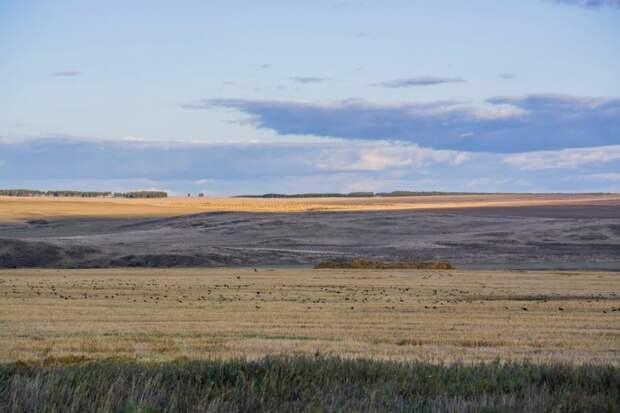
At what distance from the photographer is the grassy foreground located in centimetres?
973

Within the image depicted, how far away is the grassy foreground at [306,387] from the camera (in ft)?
31.9

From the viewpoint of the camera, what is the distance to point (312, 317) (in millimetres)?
26250

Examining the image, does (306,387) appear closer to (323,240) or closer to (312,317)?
(312,317)

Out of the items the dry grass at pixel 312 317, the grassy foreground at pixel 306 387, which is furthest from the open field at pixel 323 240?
the grassy foreground at pixel 306 387

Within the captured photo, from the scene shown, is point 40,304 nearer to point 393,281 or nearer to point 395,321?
point 395,321

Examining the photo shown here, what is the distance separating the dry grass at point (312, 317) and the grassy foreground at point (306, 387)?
3.89 meters

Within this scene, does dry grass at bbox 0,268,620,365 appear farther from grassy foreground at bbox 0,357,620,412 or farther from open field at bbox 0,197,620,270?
open field at bbox 0,197,620,270

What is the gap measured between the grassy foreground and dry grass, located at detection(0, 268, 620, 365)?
389 cm

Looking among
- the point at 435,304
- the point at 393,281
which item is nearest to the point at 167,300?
the point at 435,304

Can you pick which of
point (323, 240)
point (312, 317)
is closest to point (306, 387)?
point (312, 317)

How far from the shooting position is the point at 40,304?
98.0ft

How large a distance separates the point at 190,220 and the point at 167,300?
7433 cm

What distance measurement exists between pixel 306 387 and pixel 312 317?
15501mm

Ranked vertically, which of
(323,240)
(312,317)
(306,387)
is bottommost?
(323,240)
